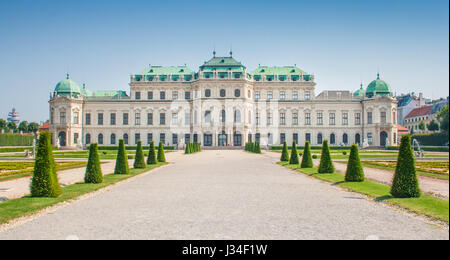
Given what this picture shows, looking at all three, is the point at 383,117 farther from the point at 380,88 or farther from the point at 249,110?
the point at 249,110

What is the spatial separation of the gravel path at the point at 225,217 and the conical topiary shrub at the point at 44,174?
1.07m

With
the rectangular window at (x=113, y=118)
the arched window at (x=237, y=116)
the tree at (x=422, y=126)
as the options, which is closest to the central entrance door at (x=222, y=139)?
the arched window at (x=237, y=116)

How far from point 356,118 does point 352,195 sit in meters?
54.3

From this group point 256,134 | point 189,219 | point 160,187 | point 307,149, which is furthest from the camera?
point 256,134

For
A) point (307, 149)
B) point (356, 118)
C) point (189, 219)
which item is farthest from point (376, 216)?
point (356, 118)

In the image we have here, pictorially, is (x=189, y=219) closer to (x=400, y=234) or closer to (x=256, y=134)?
(x=400, y=234)

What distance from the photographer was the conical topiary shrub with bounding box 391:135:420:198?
33.8 ft

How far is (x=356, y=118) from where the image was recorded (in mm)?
62312

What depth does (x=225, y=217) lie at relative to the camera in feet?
26.3

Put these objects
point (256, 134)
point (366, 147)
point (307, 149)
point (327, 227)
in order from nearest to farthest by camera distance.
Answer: point (327, 227)
point (307, 149)
point (366, 147)
point (256, 134)

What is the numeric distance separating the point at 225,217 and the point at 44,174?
594 centimetres

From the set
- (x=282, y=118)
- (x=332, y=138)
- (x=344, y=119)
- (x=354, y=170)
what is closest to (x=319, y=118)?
(x=332, y=138)

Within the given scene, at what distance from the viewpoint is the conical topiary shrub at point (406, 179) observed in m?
10.3
